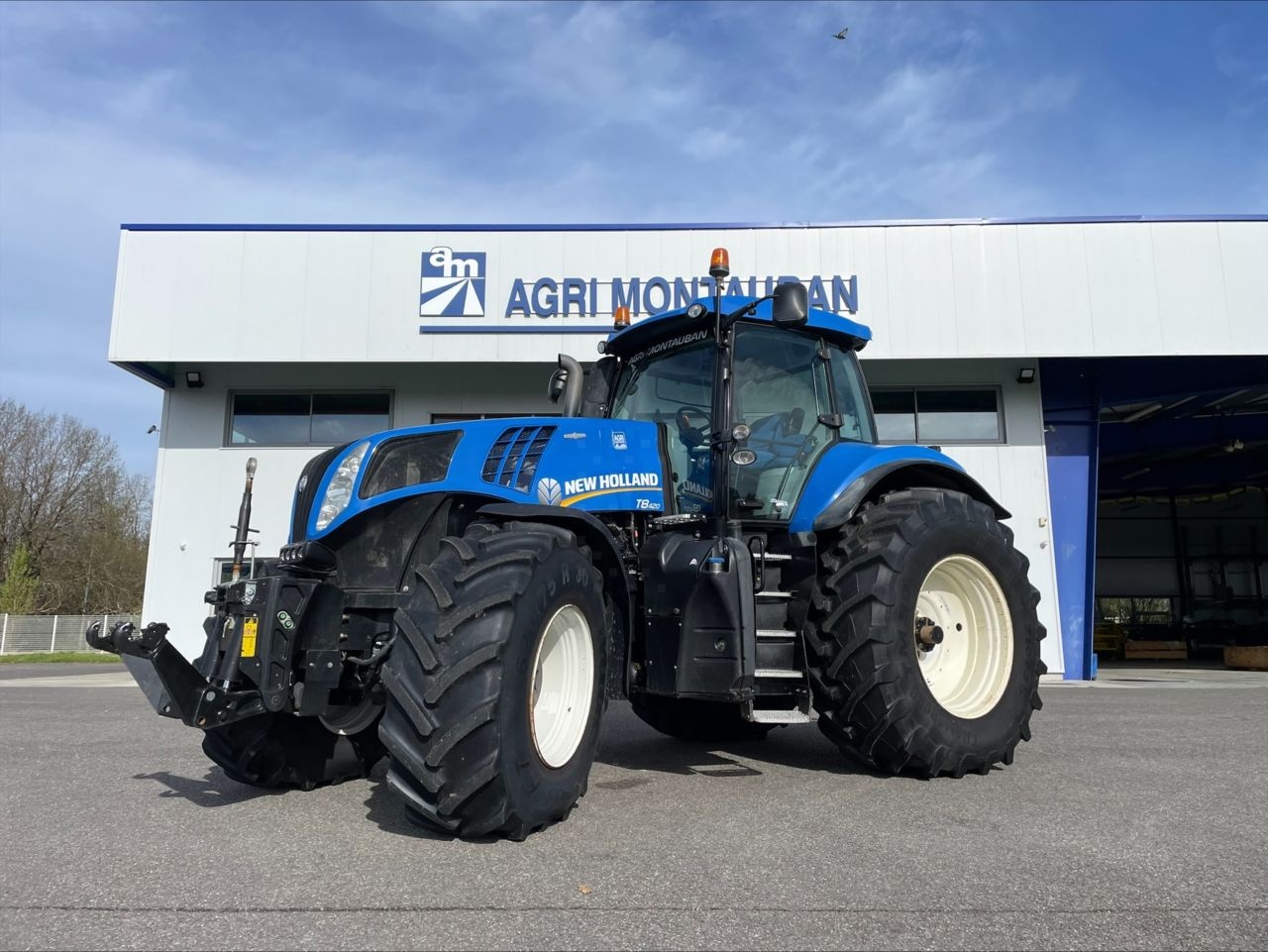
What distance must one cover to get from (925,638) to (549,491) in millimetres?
2289

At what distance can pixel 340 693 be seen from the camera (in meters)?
4.23

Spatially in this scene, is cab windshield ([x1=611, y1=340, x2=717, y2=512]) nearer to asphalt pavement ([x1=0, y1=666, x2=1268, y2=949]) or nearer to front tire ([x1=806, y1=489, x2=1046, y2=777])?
front tire ([x1=806, y1=489, x2=1046, y2=777])

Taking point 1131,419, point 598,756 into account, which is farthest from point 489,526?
point 1131,419

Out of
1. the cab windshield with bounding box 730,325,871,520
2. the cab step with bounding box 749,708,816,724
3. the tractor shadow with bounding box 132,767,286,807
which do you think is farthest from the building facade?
the cab step with bounding box 749,708,816,724

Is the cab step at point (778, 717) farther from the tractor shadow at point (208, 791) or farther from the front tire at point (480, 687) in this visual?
the tractor shadow at point (208, 791)

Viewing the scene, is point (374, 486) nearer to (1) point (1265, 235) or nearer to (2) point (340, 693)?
(2) point (340, 693)

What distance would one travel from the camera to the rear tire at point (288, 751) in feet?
13.6

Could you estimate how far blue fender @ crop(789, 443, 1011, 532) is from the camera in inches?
188

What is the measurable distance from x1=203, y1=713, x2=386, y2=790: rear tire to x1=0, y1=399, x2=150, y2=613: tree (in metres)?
36.8

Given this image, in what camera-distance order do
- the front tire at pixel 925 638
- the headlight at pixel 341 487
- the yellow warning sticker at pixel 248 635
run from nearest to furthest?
the yellow warning sticker at pixel 248 635 < the headlight at pixel 341 487 < the front tire at pixel 925 638

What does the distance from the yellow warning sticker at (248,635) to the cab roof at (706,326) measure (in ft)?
9.02

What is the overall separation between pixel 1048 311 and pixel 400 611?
12.9m

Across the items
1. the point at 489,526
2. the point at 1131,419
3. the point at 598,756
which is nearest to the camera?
the point at 489,526

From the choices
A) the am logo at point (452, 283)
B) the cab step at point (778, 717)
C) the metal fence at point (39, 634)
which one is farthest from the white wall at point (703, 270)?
the metal fence at point (39, 634)
